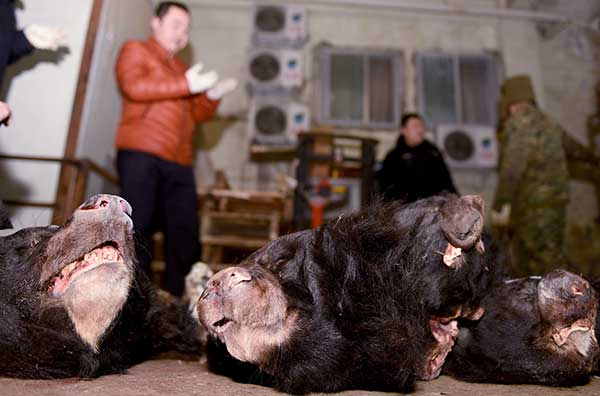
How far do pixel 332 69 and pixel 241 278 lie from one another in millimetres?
7679

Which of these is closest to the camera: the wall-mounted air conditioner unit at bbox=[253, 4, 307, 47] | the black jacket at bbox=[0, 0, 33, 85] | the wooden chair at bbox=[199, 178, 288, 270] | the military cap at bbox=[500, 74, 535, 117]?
the black jacket at bbox=[0, 0, 33, 85]

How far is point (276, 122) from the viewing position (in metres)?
8.15

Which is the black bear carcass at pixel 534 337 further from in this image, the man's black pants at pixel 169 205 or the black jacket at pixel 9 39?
the black jacket at pixel 9 39

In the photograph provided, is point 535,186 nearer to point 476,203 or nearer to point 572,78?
point 476,203

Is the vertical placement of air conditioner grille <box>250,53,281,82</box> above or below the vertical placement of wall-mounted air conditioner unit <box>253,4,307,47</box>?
below

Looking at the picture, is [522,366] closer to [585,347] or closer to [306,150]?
[585,347]

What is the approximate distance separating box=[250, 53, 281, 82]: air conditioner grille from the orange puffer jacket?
4797mm

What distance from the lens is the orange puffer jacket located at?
3244 millimetres

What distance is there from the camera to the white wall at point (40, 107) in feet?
13.3

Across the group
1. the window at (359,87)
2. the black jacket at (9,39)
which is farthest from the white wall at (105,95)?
the window at (359,87)

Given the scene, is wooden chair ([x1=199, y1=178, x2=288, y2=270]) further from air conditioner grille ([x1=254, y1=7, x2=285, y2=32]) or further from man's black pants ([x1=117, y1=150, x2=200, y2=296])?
air conditioner grille ([x1=254, y1=7, x2=285, y2=32])

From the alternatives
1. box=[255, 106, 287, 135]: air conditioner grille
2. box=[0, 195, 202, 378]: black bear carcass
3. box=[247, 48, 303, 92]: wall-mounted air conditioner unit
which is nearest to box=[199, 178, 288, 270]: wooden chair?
box=[255, 106, 287, 135]: air conditioner grille

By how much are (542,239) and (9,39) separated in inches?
184

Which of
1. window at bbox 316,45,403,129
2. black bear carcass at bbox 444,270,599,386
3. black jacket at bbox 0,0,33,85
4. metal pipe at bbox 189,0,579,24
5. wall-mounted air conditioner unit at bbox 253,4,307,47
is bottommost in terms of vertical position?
black bear carcass at bbox 444,270,599,386
